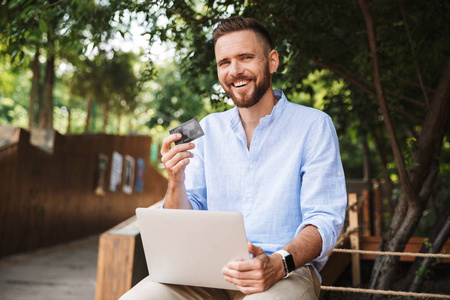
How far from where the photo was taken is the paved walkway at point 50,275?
5.96m

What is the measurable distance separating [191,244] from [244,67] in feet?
3.02

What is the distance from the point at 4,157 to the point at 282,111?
684cm

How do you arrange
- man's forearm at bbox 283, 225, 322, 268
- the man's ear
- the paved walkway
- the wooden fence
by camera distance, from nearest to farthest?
man's forearm at bbox 283, 225, 322, 268 < the man's ear < the paved walkway < the wooden fence

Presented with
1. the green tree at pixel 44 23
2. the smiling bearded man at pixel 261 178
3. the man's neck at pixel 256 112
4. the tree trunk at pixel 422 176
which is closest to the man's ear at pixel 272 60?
the smiling bearded man at pixel 261 178

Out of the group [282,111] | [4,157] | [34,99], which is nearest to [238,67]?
[282,111]

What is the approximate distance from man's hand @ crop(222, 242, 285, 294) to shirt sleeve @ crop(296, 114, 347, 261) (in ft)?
0.88

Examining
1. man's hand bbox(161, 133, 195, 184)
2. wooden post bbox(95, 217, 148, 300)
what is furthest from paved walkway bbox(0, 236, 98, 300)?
man's hand bbox(161, 133, 195, 184)

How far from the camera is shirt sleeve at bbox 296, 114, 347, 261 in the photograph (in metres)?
2.02

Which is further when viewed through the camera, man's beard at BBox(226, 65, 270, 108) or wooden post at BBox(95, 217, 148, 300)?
wooden post at BBox(95, 217, 148, 300)

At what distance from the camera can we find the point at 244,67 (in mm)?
2350

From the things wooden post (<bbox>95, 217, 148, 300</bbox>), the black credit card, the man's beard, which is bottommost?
Result: wooden post (<bbox>95, 217, 148, 300</bbox>)

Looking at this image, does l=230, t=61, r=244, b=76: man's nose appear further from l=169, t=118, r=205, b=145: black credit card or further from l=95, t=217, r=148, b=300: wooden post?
l=95, t=217, r=148, b=300: wooden post

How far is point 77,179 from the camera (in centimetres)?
1122

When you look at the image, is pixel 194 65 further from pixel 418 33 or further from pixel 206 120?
pixel 418 33
